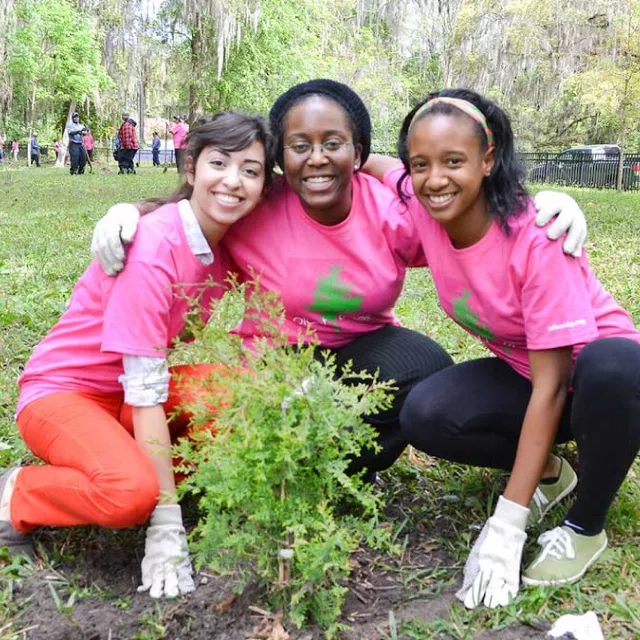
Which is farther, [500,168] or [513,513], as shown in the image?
[500,168]

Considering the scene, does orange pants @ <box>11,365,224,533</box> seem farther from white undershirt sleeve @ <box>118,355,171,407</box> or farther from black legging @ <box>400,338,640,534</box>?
black legging @ <box>400,338,640,534</box>

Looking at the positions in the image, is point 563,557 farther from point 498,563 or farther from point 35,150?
point 35,150

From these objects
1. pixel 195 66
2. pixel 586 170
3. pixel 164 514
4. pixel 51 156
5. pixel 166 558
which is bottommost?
pixel 166 558

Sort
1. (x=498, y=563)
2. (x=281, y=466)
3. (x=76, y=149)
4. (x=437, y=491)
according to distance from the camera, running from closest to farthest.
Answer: (x=281, y=466), (x=498, y=563), (x=437, y=491), (x=76, y=149)

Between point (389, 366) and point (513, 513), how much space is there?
73cm

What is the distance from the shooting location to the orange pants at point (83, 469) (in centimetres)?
232

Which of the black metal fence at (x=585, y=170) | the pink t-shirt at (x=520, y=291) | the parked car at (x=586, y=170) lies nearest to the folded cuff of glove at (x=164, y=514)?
the pink t-shirt at (x=520, y=291)

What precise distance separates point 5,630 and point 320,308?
1.36 m

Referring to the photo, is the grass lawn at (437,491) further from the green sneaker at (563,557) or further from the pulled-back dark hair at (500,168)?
the pulled-back dark hair at (500,168)

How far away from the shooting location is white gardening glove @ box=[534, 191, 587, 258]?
226 centimetres

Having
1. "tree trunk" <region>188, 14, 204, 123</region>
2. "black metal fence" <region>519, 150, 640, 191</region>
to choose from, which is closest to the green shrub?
"black metal fence" <region>519, 150, 640, 191</region>

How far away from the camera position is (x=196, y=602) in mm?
2266

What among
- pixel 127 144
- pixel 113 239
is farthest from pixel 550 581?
pixel 127 144

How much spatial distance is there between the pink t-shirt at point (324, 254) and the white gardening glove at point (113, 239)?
Result: 0.43 metres
